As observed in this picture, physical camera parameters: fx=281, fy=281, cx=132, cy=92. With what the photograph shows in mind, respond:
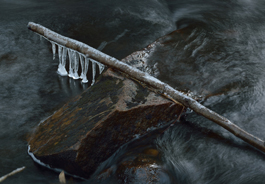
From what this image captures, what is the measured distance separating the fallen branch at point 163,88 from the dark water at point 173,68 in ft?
1.45

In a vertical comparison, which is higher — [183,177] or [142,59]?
[142,59]

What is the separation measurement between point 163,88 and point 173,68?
1482mm

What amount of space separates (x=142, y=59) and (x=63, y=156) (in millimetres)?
2665

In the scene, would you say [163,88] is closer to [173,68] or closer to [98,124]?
[98,124]

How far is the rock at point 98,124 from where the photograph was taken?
339 centimetres

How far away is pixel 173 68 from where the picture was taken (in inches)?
209

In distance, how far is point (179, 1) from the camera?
9.34m

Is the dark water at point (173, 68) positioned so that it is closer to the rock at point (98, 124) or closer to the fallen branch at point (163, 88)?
the rock at point (98, 124)

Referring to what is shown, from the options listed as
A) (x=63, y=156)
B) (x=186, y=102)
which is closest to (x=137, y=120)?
(x=186, y=102)

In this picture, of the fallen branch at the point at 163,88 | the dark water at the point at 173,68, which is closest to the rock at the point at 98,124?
the fallen branch at the point at 163,88

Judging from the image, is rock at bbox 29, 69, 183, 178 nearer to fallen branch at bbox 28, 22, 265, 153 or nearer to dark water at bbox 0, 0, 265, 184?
fallen branch at bbox 28, 22, 265, 153

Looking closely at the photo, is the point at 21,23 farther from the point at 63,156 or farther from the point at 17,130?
the point at 63,156

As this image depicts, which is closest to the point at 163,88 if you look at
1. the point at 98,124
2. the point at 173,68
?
the point at 98,124

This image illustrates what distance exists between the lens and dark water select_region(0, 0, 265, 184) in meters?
3.77
